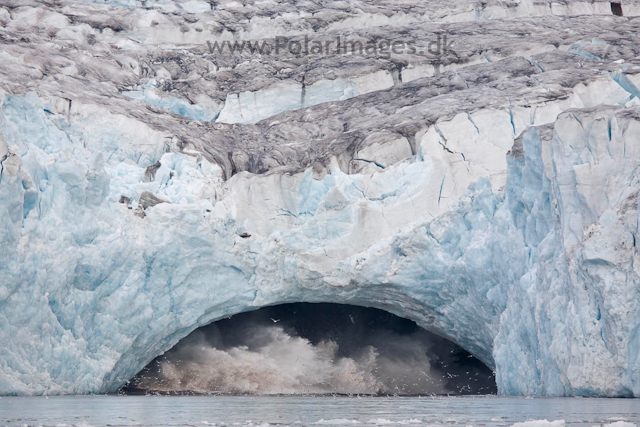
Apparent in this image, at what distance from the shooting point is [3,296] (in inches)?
673

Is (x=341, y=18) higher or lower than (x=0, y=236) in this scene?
higher

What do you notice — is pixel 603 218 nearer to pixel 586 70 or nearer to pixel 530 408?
pixel 530 408

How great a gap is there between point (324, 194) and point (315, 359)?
610 cm

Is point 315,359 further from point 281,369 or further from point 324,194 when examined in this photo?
point 324,194

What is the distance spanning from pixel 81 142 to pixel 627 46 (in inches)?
666

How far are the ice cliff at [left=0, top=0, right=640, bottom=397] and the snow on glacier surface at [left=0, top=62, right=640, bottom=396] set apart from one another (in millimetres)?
53

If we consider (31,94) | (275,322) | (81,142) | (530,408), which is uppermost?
(31,94)

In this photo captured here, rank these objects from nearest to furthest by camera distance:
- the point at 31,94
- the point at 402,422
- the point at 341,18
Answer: the point at 402,422 < the point at 31,94 < the point at 341,18

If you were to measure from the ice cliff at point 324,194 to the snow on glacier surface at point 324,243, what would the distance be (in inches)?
2.1

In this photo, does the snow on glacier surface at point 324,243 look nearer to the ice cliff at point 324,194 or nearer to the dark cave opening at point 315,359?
the ice cliff at point 324,194

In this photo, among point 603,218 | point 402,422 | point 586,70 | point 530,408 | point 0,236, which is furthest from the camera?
point 586,70

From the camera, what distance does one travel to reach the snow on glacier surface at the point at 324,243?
15984 millimetres

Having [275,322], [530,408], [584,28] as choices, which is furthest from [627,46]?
[530,408]

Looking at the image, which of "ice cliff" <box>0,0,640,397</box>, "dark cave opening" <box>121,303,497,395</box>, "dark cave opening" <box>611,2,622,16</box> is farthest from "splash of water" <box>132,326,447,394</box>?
"dark cave opening" <box>611,2,622,16</box>
